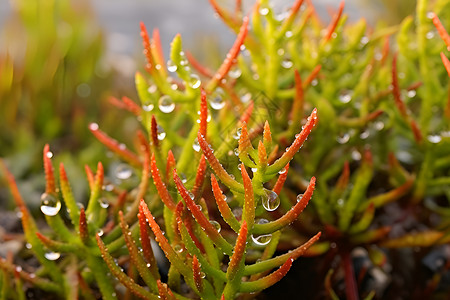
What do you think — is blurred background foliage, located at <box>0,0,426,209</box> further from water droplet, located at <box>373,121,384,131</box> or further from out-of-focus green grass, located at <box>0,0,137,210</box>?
water droplet, located at <box>373,121,384,131</box>

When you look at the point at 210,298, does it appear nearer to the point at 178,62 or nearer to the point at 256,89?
the point at 178,62

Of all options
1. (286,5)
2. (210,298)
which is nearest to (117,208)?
(210,298)

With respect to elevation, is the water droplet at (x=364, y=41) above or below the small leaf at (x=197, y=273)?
above

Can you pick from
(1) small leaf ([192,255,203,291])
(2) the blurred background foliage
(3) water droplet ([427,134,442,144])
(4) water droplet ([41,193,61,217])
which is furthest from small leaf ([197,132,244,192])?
(2) the blurred background foliage

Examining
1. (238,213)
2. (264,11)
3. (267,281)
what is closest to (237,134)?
(238,213)

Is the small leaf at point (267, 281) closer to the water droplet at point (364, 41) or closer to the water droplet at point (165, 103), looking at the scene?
the water droplet at point (165, 103)

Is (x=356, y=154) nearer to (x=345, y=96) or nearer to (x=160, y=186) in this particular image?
(x=345, y=96)

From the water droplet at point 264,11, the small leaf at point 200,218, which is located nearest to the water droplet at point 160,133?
the small leaf at point 200,218
